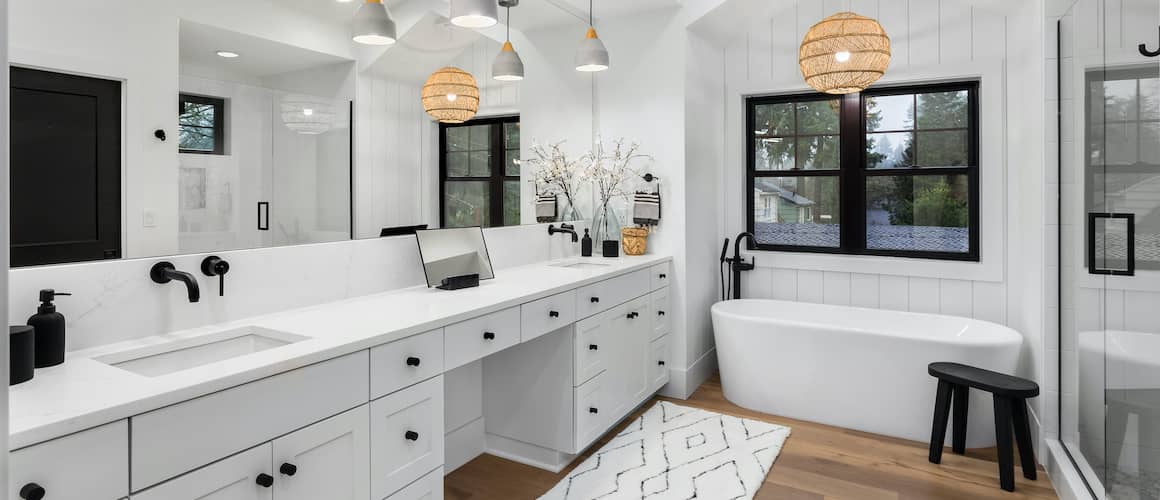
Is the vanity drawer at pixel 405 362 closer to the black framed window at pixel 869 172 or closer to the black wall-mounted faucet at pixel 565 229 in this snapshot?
the black wall-mounted faucet at pixel 565 229

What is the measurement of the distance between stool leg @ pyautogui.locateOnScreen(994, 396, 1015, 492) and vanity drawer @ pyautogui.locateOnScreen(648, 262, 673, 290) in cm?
170

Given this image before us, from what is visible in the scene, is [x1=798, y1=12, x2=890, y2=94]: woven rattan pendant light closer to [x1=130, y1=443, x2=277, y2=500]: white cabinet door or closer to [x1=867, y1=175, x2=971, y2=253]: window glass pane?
[x1=867, y1=175, x2=971, y2=253]: window glass pane

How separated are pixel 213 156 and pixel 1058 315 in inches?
134

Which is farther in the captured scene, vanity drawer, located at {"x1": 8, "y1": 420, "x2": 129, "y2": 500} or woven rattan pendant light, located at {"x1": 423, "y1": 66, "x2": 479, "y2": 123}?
woven rattan pendant light, located at {"x1": 423, "y1": 66, "x2": 479, "y2": 123}

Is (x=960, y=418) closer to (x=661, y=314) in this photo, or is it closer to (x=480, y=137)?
(x=661, y=314)

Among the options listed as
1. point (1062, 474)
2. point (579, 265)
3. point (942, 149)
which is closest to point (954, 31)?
point (942, 149)

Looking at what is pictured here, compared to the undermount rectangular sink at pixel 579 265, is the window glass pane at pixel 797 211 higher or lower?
higher

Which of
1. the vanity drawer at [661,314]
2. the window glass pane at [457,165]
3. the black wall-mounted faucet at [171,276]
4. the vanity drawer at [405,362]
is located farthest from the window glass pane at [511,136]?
the black wall-mounted faucet at [171,276]

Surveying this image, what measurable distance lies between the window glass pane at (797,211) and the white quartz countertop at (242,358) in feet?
7.26

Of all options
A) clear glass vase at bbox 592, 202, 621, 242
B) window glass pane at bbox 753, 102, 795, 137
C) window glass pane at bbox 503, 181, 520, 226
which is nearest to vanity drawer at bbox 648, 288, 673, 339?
clear glass vase at bbox 592, 202, 621, 242

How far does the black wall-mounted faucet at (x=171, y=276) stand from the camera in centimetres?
161

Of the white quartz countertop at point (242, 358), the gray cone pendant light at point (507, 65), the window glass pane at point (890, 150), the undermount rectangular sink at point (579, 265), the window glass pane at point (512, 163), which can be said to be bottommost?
the white quartz countertop at point (242, 358)

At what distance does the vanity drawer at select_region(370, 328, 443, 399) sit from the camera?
1.65m

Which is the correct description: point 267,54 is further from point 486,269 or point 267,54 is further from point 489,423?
point 489,423
